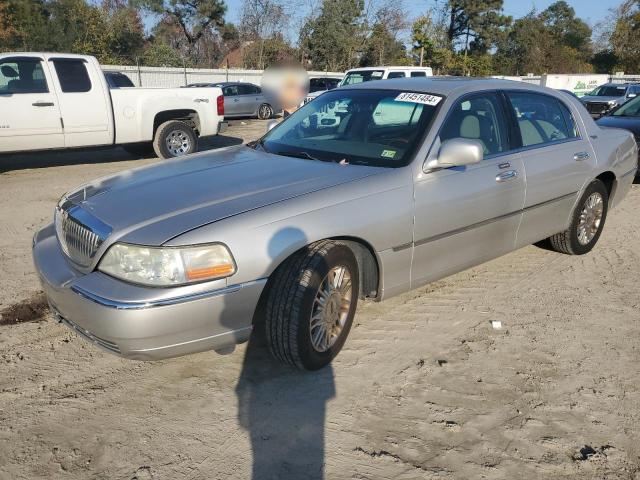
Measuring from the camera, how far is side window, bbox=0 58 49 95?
343 inches

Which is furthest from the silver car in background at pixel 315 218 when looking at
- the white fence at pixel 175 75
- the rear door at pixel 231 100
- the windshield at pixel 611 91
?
the white fence at pixel 175 75

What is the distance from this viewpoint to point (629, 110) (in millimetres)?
9781

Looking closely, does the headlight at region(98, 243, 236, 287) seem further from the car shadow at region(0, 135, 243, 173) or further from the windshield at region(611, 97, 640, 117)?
the windshield at region(611, 97, 640, 117)

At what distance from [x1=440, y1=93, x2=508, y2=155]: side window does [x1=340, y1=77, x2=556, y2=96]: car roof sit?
0.09 metres

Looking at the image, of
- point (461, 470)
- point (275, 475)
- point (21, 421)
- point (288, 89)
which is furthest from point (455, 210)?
point (288, 89)

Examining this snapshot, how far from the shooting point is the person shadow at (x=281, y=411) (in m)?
2.60

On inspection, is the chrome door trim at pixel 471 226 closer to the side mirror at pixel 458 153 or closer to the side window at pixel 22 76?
the side mirror at pixel 458 153

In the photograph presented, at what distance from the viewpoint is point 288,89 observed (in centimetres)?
1436

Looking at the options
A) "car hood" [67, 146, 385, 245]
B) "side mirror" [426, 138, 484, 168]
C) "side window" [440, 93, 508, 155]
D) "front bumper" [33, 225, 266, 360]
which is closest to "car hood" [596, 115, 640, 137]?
"side window" [440, 93, 508, 155]

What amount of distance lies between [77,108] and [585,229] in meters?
7.70

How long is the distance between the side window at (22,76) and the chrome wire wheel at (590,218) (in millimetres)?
7897

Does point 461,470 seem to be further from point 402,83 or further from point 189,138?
point 189,138

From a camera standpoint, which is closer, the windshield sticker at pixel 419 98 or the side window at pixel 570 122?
the windshield sticker at pixel 419 98

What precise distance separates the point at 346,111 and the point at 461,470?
8.89ft
